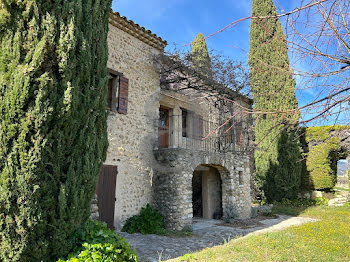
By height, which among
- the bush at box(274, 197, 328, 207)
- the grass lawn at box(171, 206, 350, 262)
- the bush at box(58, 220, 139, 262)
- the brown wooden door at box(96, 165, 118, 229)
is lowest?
the grass lawn at box(171, 206, 350, 262)

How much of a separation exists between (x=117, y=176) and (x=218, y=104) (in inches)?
219

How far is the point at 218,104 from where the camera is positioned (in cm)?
1090

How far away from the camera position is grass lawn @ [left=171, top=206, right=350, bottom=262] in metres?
4.67

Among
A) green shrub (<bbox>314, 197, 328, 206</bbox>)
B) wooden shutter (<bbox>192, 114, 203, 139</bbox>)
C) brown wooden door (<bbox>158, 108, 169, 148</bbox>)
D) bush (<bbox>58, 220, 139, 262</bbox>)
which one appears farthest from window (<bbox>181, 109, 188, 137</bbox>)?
green shrub (<bbox>314, 197, 328, 206</bbox>)

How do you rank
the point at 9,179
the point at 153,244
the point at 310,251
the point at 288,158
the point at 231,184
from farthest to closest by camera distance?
the point at 288,158 < the point at 231,184 < the point at 153,244 < the point at 310,251 < the point at 9,179

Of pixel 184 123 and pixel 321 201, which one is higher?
pixel 184 123

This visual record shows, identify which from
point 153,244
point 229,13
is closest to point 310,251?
point 153,244

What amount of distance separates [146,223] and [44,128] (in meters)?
4.67

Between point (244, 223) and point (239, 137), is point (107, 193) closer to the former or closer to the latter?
point (244, 223)

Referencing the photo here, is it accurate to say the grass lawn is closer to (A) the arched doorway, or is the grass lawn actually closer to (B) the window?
(A) the arched doorway

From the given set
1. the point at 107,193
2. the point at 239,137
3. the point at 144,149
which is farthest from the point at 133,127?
the point at 239,137

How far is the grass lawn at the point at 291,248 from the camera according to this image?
15.3 feet

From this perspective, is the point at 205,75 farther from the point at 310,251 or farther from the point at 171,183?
the point at 310,251

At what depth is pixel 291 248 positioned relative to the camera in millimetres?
5332
